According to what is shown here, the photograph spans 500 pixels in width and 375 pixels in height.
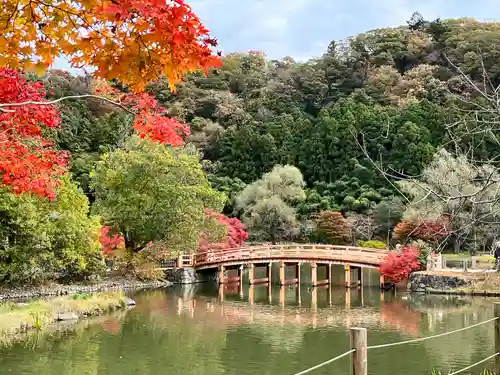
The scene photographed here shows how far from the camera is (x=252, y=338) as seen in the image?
1195cm

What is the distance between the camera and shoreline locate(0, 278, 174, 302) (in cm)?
1666

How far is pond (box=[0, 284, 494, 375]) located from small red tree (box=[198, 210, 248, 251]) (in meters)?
5.87

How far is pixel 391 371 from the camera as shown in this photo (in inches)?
365

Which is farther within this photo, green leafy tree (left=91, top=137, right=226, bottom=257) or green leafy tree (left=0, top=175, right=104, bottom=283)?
green leafy tree (left=91, top=137, right=226, bottom=257)

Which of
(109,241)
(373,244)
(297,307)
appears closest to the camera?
(297,307)

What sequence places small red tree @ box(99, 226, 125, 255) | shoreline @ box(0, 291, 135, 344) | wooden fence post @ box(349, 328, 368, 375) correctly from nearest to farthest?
wooden fence post @ box(349, 328, 368, 375), shoreline @ box(0, 291, 135, 344), small red tree @ box(99, 226, 125, 255)

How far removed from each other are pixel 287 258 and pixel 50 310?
1027 centimetres

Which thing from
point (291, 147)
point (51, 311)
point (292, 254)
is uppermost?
point (291, 147)

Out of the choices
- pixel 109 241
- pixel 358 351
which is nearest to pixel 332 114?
pixel 109 241

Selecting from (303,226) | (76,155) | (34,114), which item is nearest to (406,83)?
(303,226)

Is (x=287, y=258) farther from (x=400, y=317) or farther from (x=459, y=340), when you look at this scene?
(x=459, y=340)

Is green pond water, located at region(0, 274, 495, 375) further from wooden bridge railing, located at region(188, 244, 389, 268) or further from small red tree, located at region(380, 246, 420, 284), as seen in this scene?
wooden bridge railing, located at region(188, 244, 389, 268)

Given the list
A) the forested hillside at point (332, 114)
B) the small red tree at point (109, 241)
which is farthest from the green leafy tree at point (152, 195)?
the forested hillside at point (332, 114)

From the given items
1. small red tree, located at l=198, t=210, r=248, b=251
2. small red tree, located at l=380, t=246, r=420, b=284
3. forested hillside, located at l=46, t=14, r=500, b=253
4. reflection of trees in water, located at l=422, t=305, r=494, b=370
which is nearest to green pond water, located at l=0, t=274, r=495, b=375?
reflection of trees in water, located at l=422, t=305, r=494, b=370
